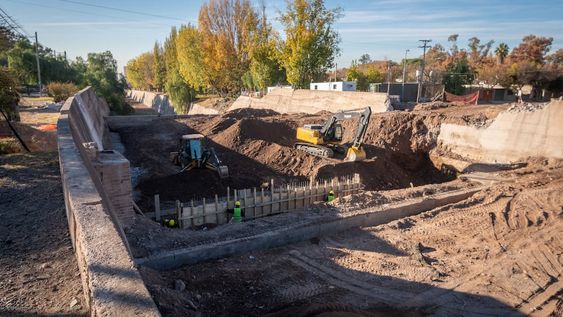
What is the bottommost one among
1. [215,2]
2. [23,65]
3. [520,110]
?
[520,110]

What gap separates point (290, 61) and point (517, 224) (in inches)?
1059

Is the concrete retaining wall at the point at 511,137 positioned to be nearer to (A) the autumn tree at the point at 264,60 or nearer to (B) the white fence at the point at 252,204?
(B) the white fence at the point at 252,204

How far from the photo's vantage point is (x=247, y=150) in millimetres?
18438

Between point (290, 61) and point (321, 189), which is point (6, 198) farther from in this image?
point (290, 61)

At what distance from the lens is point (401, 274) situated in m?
7.50

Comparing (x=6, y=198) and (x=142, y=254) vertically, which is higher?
(x=6, y=198)

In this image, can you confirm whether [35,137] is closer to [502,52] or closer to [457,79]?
[457,79]

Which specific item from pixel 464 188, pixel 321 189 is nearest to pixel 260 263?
pixel 321 189

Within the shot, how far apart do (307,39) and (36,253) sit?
30639mm

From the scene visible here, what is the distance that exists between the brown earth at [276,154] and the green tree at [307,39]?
12.5 meters

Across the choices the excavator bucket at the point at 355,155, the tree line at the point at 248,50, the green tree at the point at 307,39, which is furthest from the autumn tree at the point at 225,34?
the excavator bucket at the point at 355,155

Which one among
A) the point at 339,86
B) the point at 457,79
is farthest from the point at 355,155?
the point at 457,79

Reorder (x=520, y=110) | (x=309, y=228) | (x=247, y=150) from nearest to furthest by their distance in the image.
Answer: (x=309, y=228) < (x=520, y=110) < (x=247, y=150)

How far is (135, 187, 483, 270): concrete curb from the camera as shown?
7.43m
